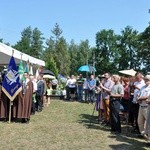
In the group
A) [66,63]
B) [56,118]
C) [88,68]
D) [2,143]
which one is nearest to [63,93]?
[88,68]

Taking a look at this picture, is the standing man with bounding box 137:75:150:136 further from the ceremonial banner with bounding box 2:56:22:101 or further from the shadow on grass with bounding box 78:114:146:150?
the ceremonial banner with bounding box 2:56:22:101

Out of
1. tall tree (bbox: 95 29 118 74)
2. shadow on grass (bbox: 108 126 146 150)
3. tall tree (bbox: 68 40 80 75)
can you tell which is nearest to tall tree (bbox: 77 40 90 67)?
tall tree (bbox: 68 40 80 75)

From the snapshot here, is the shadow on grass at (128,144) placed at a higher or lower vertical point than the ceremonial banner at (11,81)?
lower

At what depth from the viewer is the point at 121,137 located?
10875mm

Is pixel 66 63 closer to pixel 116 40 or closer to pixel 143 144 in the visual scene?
pixel 116 40

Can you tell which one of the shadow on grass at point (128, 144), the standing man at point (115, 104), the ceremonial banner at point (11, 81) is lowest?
the shadow on grass at point (128, 144)

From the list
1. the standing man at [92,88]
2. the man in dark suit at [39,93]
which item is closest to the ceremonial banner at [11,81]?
the man in dark suit at [39,93]

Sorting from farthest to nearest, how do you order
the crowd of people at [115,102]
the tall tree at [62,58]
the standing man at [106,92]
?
the tall tree at [62,58]
the standing man at [106,92]
the crowd of people at [115,102]

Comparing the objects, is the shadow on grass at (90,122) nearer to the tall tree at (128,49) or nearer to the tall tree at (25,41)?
the tall tree at (128,49)

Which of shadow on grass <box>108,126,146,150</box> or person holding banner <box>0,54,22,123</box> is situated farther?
person holding banner <box>0,54,22,123</box>

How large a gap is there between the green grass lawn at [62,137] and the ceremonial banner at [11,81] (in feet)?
3.98

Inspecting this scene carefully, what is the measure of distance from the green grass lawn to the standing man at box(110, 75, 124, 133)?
0.27 m

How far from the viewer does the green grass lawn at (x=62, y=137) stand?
368 inches

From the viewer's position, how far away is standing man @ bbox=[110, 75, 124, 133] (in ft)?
38.3
